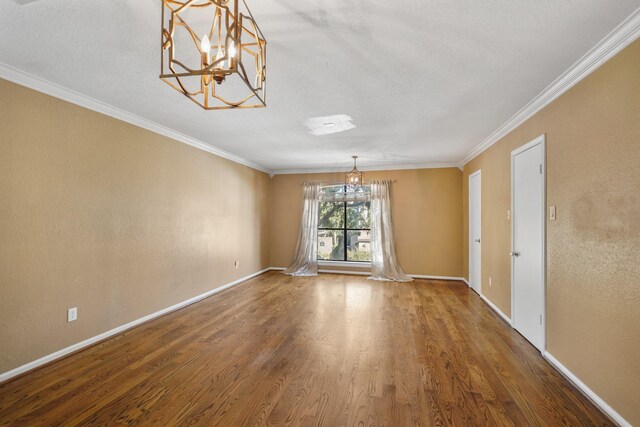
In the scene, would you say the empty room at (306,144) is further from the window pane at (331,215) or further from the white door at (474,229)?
the window pane at (331,215)

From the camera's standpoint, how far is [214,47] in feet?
4.45

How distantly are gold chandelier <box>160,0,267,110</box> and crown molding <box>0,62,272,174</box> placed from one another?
1028mm

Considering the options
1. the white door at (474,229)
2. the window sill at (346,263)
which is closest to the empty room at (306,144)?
the white door at (474,229)

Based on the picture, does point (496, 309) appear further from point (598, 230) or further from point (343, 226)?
point (343, 226)

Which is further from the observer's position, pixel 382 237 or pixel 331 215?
pixel 331 215

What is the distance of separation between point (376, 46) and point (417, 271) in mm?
5044

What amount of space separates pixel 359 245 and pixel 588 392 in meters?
4.68

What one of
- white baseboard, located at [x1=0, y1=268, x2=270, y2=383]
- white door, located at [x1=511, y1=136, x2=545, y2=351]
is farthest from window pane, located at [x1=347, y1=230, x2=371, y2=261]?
white door, located at [x1=511, y1=136, x2=545, y2=351]

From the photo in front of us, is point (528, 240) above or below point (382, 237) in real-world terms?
above

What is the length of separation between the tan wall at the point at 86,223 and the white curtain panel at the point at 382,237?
3.47 m

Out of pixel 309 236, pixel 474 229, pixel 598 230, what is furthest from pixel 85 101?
pixel 474 229

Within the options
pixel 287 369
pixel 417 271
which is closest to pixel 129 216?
pixel 287 369

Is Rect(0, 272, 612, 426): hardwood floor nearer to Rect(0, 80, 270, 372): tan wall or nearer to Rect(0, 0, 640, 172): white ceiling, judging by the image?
Rect(0, 80, 270, 372): tan wall

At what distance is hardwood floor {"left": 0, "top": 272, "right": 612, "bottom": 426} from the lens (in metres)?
1.89
